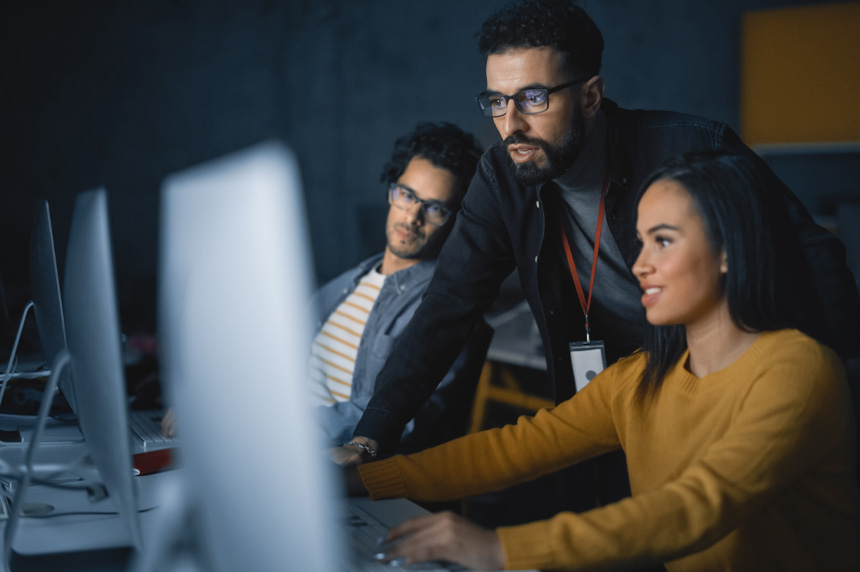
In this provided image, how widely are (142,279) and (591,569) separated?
126 inches

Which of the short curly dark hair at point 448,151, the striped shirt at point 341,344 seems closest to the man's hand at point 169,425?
the striped shirt at point 341,344

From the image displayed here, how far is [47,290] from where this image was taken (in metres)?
1.11

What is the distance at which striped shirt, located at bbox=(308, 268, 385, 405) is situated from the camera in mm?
1930

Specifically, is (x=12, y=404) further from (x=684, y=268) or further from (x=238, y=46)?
(x=238, y=46)

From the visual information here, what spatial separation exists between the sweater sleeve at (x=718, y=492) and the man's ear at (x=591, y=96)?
2.36 feet

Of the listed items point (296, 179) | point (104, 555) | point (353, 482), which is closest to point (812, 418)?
point (353, 482)

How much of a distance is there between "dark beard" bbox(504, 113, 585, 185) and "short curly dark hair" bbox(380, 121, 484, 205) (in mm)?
498

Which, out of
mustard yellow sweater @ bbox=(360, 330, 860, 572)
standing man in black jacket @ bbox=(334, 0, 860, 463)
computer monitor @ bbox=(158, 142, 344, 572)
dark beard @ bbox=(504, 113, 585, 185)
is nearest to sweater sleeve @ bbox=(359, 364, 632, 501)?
mustard yellow sweater @ bbox=(360, 330, 860, 572)

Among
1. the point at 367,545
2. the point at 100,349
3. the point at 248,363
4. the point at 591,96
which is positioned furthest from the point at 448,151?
the point at 248,363

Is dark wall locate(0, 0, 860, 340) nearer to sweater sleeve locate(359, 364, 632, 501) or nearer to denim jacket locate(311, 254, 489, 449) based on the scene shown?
denim jacket locate(311, 254, 489, 449)

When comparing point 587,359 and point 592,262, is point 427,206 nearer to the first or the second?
point 592,262

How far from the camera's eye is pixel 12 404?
1553mm

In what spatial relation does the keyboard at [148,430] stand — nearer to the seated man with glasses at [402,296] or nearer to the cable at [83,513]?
the cable at [83,513]

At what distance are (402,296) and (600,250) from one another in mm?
568
